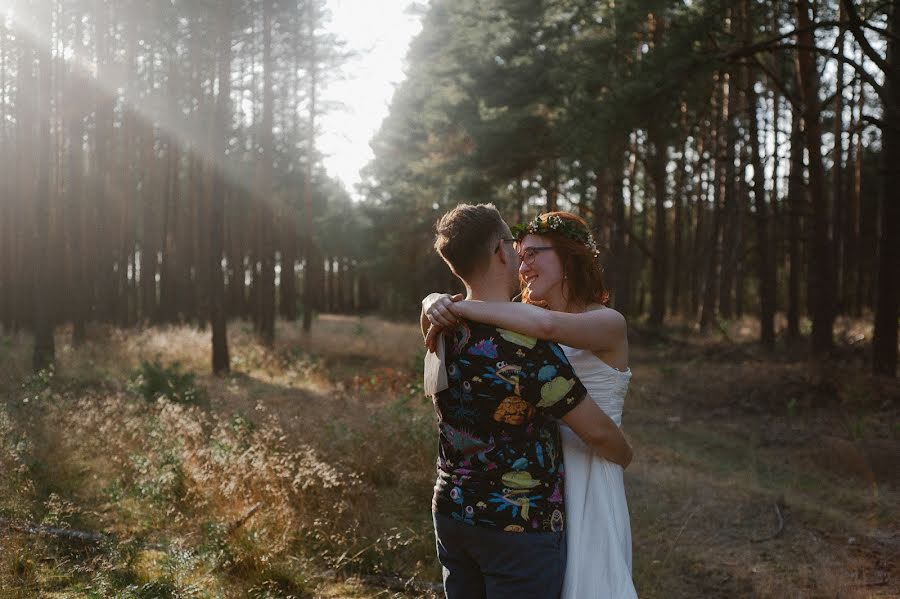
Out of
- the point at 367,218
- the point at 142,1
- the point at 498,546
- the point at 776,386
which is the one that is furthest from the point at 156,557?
the point at 367,218

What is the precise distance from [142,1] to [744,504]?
63.2ft

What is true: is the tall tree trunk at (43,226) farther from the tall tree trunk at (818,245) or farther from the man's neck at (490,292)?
the tall tree trunk at (818,245)

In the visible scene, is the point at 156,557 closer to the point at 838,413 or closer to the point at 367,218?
the point at 838,413

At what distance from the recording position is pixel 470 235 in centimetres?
242

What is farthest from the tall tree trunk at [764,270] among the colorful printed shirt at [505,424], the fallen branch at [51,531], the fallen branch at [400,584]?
the colorful printed shirt at [505,424]

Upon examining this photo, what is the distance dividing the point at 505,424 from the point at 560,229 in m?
0.78

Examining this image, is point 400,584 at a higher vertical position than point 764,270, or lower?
lower

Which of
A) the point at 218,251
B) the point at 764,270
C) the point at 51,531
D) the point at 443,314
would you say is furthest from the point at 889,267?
the point at 218,251

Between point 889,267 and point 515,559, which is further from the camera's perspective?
point 889,267

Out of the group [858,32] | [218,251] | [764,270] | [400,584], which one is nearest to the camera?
[400,584]

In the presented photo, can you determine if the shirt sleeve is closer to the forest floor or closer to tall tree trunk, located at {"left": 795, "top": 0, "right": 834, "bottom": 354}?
the forest floor

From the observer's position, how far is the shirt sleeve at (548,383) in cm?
229

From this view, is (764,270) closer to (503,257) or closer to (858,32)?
(858,32)

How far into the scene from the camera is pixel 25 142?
2742cm
